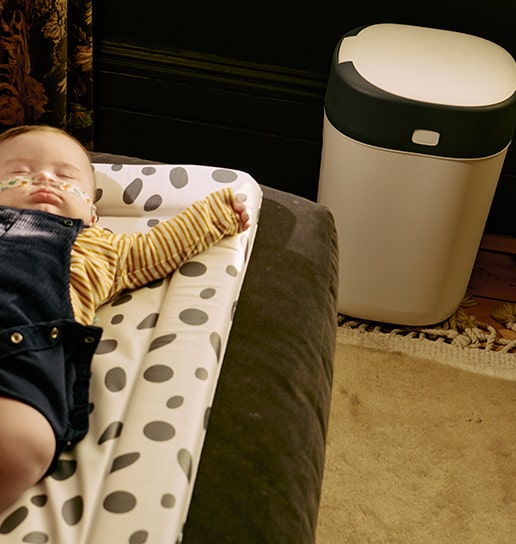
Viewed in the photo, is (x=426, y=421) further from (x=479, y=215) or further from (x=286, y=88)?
(x=286, y=88)

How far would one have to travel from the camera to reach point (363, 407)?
1.79 m

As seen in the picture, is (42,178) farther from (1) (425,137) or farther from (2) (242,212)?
(1) (425,137)

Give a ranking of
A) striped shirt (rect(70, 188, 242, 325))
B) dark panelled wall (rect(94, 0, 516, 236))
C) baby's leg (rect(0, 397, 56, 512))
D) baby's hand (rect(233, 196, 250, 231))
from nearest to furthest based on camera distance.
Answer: baby's leg (rect(0, 397, 56, 512)), striped shirt (rect(70, 188, 242, 325)), baby's hand (rect(233, 196, 250, 231)), dark panelled wall (rect(94, 0, 516, 236))

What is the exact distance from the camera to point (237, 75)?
86.4 inches

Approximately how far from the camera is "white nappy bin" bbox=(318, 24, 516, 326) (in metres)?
1.64

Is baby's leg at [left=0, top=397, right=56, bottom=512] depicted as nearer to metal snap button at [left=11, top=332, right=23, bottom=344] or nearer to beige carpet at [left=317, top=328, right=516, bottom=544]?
metal snap button at [left=11, top=332, right=23, bottom=344]

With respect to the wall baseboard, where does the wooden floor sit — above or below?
below

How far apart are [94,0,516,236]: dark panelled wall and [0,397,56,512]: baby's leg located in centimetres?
141

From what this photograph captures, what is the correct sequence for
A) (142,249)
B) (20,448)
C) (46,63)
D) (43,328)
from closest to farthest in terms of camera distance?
(20,448) < (43,328) < (142,249) < (46,63)

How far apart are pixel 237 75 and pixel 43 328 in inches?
51.3

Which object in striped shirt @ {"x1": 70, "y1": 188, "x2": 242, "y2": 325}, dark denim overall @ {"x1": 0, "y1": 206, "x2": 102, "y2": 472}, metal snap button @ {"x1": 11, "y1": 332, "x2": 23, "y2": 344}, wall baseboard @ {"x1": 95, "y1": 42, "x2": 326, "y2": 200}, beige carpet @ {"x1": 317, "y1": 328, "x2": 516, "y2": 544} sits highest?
metal snap button @ {"x1": 11, "y1": 332, "x2": 23, "y2": 344}

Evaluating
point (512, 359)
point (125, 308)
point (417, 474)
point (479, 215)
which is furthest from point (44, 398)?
point (512, 359)

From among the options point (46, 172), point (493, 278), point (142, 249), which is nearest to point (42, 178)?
point (46, 172)

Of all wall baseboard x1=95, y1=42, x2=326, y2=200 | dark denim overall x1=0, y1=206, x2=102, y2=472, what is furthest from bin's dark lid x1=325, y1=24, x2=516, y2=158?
dark denim overall x1=0, y1=206, x2=102, y2=472
